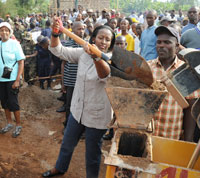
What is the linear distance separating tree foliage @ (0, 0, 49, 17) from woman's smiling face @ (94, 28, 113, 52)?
23.5 metres

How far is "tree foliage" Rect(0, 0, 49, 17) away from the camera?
23.4 meters

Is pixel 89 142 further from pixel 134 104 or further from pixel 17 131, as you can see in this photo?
pixel 17 131

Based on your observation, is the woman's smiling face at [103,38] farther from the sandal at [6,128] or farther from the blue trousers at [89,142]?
the sandal at [6,128]

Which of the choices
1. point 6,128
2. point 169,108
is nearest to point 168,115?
point 169,108

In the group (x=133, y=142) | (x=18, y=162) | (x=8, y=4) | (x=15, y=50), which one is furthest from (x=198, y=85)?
(x=8, y=4)

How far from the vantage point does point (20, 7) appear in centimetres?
2591

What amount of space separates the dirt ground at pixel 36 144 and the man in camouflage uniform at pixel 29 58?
112 centimetres

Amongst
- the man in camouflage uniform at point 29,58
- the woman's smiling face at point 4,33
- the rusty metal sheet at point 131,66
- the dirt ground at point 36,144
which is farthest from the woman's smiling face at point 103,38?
the man in camouflage uniform at point 29,58

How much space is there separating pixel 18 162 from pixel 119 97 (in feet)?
7.86

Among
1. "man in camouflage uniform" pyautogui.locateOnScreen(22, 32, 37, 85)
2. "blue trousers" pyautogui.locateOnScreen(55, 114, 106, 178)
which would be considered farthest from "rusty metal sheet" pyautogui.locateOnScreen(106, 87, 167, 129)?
"man in camouflage uniform" pyautogui.locateOnScreen(22, 32, 37, 85)

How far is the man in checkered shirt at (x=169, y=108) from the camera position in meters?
2.19

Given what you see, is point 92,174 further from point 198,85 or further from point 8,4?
point 8,4

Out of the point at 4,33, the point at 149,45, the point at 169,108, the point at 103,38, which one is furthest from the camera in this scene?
the point at 149,45

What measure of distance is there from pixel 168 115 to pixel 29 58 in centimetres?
589
